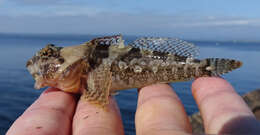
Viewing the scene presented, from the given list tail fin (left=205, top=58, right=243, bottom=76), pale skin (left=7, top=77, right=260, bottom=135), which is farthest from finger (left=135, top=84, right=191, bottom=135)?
tail fin (left=205, top=58, right=243, bottom=76)

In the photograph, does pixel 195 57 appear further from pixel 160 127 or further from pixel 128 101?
pixel 128 101

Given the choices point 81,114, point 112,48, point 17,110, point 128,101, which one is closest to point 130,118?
point 128,101

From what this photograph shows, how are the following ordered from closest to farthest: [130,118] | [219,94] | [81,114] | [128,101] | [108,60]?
[219,94], [81,114], [108,60], [130,118], [128,101]

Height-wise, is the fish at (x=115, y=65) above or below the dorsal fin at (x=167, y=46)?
below

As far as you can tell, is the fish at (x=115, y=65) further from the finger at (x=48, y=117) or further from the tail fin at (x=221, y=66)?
the finger at (x=48, y=117)

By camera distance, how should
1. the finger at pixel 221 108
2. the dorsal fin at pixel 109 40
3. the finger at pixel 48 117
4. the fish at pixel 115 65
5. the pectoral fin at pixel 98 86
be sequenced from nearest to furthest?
the finger at pixel 221 108, the finger at pixel 48 117, the pectoral fin at pixel 98 86, the fish at pixel 115 65, the dorsal fin at pixel 109 40

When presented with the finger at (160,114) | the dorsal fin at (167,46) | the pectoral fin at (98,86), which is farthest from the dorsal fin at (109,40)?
the finger at (160,114)

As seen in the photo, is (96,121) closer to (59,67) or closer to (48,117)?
(48,117)
